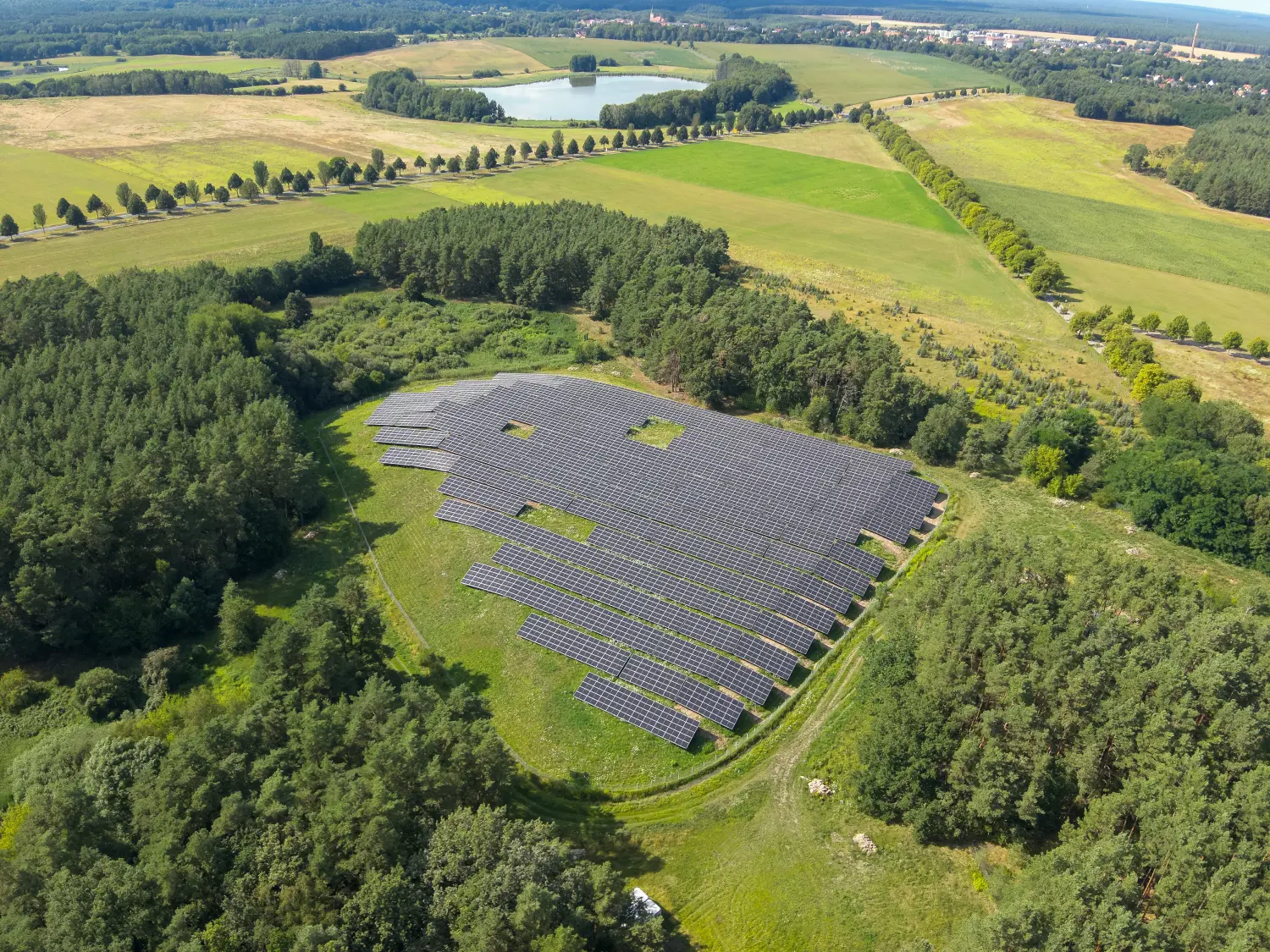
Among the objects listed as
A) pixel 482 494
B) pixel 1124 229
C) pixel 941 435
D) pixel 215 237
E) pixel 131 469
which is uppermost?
pixel 1124 229

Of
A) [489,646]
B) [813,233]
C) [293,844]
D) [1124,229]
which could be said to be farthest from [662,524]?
[1124,229]

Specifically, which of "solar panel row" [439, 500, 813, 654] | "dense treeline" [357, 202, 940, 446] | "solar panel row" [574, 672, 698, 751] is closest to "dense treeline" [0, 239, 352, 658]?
"solar panel row" [439, 500, 813, 654]

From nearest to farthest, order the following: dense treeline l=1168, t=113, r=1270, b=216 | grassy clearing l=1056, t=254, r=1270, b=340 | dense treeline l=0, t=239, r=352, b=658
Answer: dense treeline l=0, t=239, r=352, b=658 → grassy clearing l=1056, t=254, r=1270, b=340 → dense treeline l=1168, t=113, r=1270, b=216

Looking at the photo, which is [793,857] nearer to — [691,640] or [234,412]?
[691,640]

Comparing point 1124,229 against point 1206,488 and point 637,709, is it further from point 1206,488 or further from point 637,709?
point 637,709

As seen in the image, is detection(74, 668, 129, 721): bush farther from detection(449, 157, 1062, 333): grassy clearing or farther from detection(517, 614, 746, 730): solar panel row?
detection(449, 157, 1062, 333): grassy clearing

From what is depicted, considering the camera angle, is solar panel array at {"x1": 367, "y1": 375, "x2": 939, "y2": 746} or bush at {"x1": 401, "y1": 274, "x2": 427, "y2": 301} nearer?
solar panel array at {"x1": 367, "y1": 375, "x2": 939, "y2": 746}
